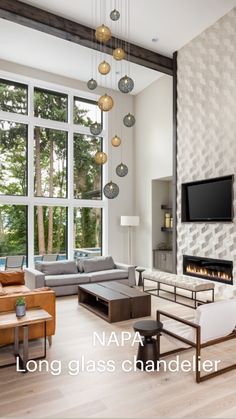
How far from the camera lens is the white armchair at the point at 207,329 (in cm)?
296

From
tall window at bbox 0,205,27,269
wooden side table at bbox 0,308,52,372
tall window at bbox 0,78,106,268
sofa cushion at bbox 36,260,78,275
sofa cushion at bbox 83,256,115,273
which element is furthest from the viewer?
tall window at bbox 0,78,106,268

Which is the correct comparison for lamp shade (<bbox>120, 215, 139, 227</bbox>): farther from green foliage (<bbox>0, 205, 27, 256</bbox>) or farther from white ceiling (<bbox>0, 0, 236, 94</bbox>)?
white ceiling (<bbox>0, 0, 236, 94</bbox>)

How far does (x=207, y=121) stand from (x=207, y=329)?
4824mm

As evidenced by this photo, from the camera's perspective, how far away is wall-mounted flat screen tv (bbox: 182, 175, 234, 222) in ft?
20.1

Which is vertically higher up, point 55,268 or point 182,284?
point 55,268

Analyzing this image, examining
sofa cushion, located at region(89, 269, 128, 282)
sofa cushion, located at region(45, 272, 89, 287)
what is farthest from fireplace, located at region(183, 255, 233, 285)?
sofa cushion, located at region(45, 272, 89, 287)

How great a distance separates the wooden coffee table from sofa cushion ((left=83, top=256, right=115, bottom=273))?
143 centimetres

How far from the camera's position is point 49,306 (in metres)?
3.93

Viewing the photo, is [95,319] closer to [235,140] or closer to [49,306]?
[49,306]

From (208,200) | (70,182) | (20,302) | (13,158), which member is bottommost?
(20,302)

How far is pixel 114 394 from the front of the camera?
2771 mm

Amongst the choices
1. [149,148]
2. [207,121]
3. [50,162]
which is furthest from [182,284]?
[50,162]

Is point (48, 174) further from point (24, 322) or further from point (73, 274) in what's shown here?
point (24, 322)

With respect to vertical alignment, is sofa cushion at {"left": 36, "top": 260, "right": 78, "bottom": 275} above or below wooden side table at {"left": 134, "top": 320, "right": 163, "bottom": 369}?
above
